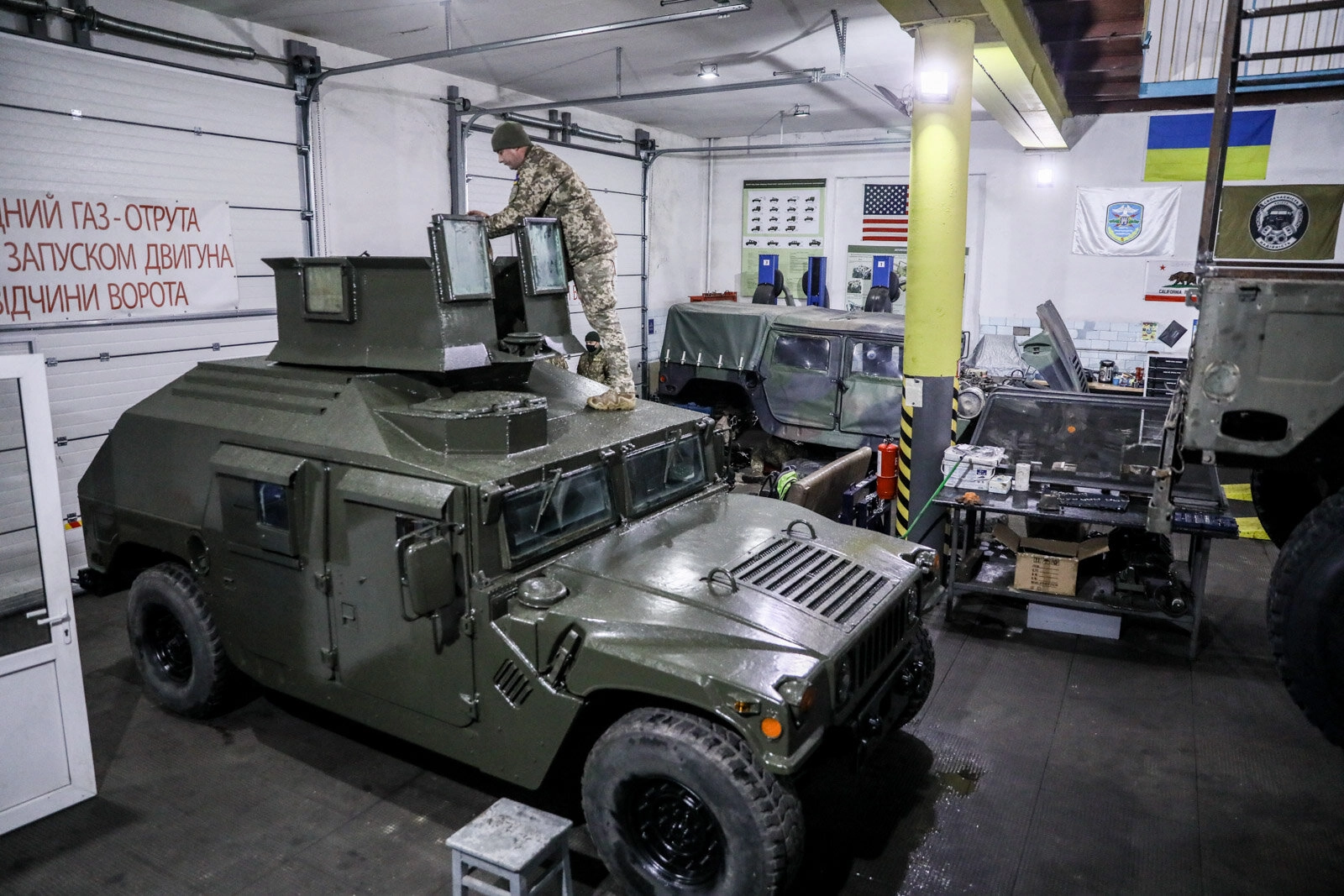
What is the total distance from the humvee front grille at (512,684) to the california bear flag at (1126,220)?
12.0 metres

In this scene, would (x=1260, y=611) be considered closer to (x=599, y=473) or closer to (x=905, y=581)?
(x=905, y=581)

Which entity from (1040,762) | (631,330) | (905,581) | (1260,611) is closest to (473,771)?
(905,581)

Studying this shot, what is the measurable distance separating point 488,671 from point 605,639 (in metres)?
0.67

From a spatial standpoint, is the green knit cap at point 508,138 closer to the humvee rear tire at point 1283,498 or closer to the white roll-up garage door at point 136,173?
the white roll-up garage door at point 136,173

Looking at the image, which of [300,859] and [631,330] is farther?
[631,330]

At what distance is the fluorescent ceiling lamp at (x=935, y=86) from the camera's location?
7.45 meters

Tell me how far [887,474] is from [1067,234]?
23.6 feet

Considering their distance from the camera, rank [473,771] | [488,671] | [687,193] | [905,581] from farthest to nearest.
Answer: [687,193], [473,771], [905,581], [488,671]

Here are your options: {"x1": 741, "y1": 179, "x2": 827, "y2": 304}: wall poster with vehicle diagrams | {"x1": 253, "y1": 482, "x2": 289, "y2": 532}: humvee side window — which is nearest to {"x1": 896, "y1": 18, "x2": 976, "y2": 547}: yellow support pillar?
{"x1": 253, "y1": 482, "x2": 289, "y2": 532}: humvee side window

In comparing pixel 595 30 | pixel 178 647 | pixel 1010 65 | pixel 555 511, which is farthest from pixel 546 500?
pixel 1010 65

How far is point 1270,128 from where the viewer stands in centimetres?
1192

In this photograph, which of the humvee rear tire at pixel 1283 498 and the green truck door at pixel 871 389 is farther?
the green truck door at pixel 871 389

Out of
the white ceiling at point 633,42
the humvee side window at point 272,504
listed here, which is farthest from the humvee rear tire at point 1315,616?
the white ceiling at point 633,42

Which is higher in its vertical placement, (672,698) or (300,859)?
(672,698)
